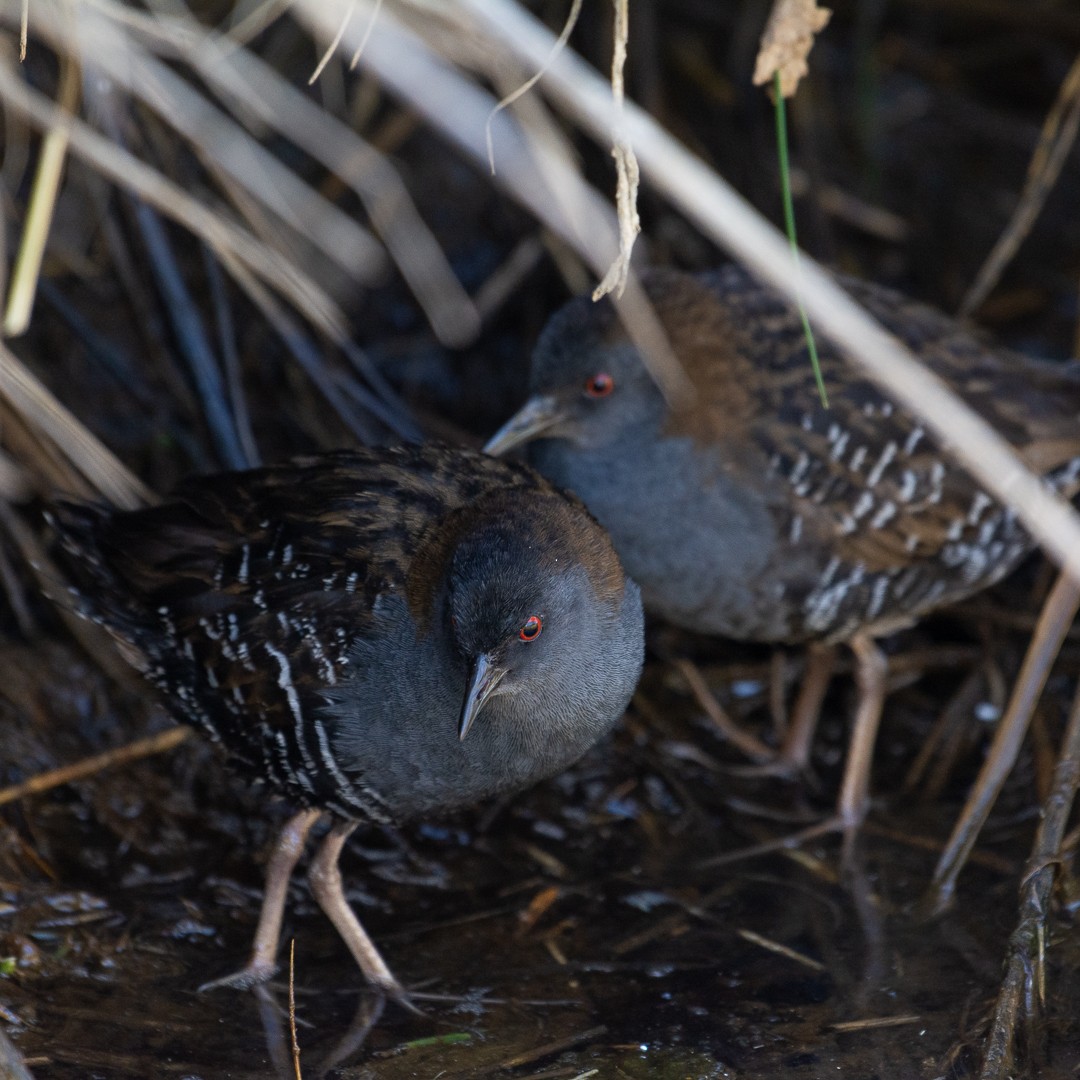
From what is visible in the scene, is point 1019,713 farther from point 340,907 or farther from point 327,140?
point 327,140

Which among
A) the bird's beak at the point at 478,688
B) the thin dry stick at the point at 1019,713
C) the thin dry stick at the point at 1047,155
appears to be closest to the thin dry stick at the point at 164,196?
the bird's beak at the point at 478,688

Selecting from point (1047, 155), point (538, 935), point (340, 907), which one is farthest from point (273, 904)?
point (1047, 155)

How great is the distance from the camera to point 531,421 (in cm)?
439

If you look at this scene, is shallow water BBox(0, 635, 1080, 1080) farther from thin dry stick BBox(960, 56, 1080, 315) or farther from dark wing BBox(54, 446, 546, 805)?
thin dry stick BBox(960, 56, 1080, 315)

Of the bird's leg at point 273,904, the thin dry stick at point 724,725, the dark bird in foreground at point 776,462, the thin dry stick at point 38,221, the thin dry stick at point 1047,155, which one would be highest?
the thin dry stick at point 1047,155

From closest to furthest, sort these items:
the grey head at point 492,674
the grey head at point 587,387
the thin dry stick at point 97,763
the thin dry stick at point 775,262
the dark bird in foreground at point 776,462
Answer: the thin dry stick at point 775,262
the grey head at point 492,674
the thin dry stick at point 97,763
the dark bird in foreground at point 776,462
the grey head at point 587,387

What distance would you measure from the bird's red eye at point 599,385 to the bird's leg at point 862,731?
1.11m

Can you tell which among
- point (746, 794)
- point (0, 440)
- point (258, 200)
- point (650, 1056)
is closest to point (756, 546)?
point (746, 794)

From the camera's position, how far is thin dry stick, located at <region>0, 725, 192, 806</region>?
154 inches

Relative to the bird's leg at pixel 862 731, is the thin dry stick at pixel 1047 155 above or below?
above

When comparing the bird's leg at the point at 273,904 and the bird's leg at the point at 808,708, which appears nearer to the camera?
the bird's leg at the point at 273,904

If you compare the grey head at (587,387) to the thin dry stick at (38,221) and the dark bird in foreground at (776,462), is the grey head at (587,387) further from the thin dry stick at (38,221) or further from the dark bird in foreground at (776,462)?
the thin dry stick at (38,221)

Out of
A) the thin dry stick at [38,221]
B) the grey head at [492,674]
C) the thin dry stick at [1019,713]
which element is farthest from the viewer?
the thin dry stick at [1019,713]

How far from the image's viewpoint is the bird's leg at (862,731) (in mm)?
4500
